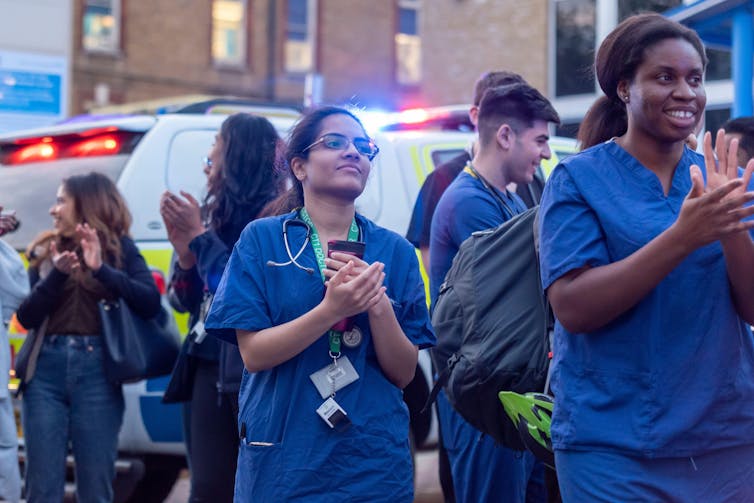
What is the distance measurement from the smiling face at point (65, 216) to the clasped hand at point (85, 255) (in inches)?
8.7

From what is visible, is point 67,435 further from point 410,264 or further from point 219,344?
point 410,264

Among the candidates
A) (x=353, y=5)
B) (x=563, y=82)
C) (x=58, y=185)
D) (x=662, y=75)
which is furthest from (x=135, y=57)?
(x=662, y=75)

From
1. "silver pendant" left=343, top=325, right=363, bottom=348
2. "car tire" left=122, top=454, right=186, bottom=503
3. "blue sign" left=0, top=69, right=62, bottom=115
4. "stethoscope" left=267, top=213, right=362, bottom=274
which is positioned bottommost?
"car tire" left=122, top=454, right=186, bottom=503

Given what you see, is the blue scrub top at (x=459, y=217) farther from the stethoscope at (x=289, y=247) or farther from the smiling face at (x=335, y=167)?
the stethoscope at (x=289, y=247)

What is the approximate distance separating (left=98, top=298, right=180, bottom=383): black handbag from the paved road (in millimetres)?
1884

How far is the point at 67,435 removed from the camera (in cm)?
592

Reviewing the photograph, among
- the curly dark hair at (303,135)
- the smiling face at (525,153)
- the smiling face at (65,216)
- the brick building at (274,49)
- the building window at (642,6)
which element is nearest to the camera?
the curly dark hair at (303,135)

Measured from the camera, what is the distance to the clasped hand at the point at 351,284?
3.35m

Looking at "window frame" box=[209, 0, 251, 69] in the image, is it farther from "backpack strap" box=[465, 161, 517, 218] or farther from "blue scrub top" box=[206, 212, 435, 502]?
"blue scrub top" box=[206, 212, 435, 502]

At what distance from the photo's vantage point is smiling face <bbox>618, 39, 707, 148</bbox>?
122 inches

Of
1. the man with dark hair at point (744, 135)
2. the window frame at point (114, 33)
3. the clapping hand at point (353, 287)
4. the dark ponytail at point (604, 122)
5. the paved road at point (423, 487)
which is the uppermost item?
the window frame at point (114, 33)

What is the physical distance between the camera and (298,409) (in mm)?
3469

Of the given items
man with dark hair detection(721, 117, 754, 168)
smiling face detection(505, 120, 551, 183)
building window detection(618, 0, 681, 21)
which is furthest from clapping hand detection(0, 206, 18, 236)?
building window detection(618, 0, 681, 21)

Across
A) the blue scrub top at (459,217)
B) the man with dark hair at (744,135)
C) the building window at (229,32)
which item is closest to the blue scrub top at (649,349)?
the blue scrub top at (459,217)
